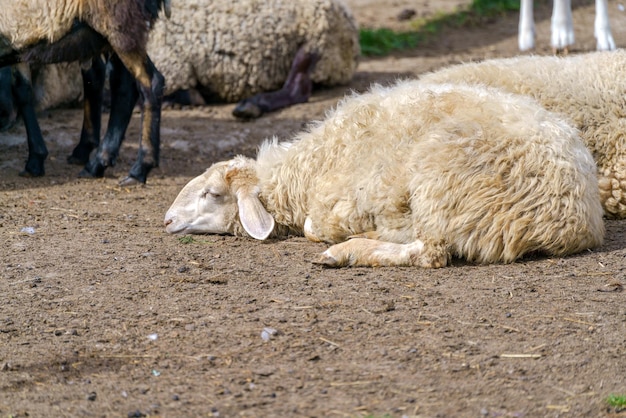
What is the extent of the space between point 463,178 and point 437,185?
0.44 ft

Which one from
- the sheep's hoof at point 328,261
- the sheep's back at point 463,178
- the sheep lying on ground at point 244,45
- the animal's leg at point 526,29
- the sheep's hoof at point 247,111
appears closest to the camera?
the sheep's back at point 463,178

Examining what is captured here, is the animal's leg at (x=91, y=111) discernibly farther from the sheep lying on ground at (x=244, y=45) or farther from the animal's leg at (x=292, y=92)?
the sheep lying on ground at (x=244, y=45)

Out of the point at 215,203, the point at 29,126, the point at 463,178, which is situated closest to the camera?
the point at 463,178

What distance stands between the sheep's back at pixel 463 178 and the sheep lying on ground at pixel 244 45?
14.1 feet

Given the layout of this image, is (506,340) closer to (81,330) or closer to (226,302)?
(226,302)

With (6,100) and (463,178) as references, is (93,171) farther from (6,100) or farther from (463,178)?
(463,178)

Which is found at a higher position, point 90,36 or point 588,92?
point 90,36

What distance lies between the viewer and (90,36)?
6531 millimetres

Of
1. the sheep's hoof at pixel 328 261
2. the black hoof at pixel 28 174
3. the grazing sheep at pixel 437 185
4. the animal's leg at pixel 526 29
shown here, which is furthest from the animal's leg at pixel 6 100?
the animal's leg at pixel 526 29

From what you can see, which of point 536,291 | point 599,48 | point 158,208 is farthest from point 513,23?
point 536,291

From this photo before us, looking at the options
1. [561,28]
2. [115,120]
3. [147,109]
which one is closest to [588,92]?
[147,109]

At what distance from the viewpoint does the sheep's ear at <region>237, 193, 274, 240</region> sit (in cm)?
536

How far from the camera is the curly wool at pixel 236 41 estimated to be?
9492 mm

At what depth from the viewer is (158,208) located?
20.9 ft
